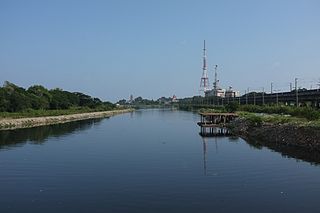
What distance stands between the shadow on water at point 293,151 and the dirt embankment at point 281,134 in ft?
1.30

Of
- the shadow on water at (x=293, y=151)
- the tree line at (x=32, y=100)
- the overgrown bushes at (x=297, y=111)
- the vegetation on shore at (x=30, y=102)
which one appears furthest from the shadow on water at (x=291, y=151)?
the tree line at (x=32, y=100)

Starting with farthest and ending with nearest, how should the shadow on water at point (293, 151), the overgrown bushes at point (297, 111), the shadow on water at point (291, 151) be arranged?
the overgrown bushes at point (297, 111) → the shadow on water at point (291, 151) → the shadow on water at point (293, 151)

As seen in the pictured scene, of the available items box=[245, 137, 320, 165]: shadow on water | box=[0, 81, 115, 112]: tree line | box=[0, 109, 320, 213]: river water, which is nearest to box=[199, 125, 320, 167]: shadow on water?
box=[245, 137, 320, 165]: shadow on water

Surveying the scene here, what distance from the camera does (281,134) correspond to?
103ft

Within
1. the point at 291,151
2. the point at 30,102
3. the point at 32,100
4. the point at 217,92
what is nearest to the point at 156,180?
the point at 291,151

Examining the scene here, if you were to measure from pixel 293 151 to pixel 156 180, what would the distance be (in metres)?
12.3

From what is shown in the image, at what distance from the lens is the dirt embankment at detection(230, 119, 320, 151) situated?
26625 mm

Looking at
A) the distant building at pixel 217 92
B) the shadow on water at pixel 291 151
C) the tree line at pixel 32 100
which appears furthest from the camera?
the distant building at pixel 217 92

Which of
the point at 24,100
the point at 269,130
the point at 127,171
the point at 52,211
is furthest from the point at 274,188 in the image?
the point at 24,100

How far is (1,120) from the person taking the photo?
166 feet

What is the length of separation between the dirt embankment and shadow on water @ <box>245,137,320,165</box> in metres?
0.40

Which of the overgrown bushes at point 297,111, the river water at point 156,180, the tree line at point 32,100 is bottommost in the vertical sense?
the river water at point 156,180

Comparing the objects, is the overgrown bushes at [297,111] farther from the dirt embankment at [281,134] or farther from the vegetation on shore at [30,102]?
the vegetation on shore at [30,102]

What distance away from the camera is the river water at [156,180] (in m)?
13.2
